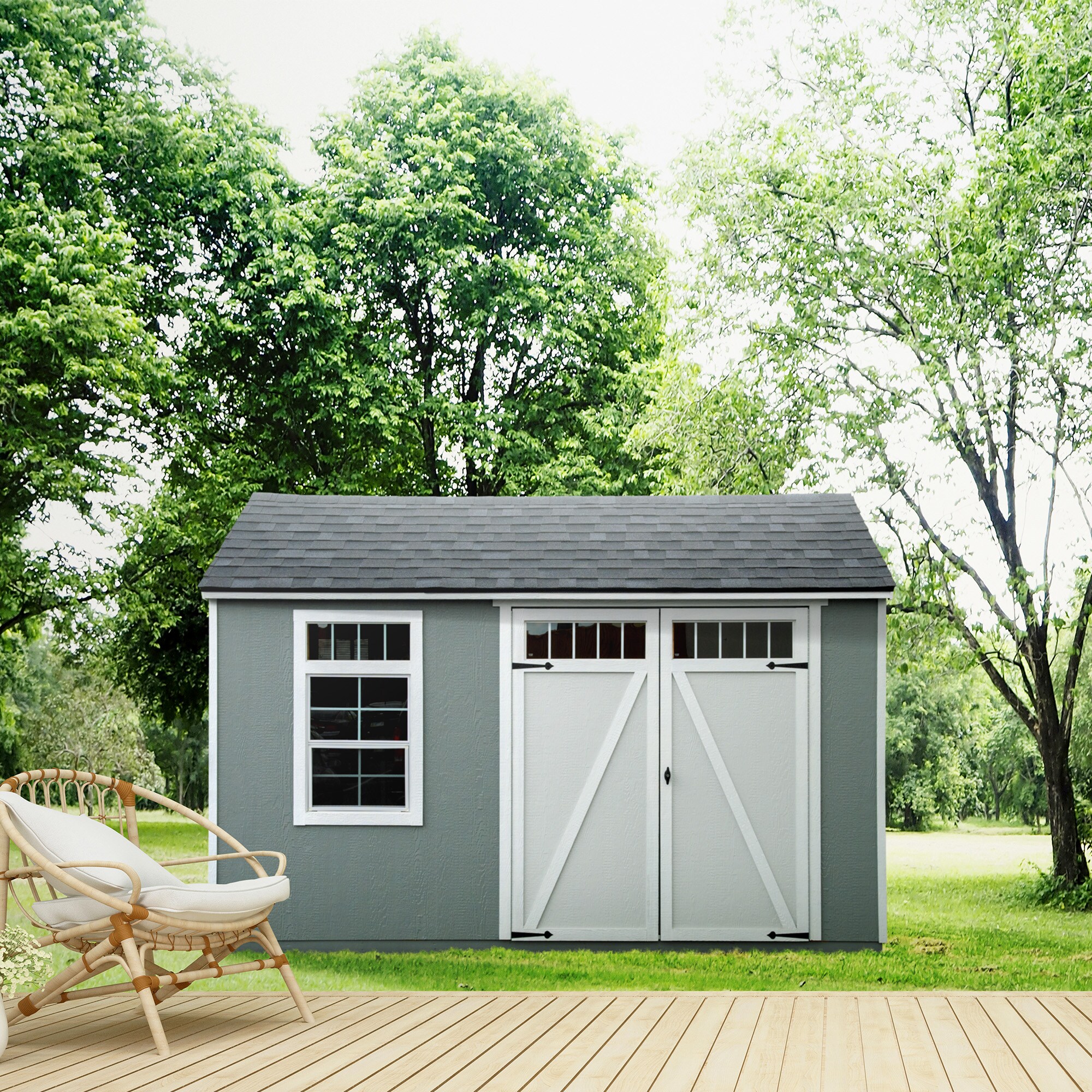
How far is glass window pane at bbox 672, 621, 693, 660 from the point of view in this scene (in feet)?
23.0

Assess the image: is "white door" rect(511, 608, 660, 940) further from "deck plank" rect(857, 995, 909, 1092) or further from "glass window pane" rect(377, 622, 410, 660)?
"deck plank" rect(857, 995, 909, 1092)

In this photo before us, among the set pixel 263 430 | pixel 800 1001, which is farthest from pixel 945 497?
pixel 263 430

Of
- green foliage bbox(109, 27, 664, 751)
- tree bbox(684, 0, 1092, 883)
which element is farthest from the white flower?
green foliage bbox(109, 27, 664, 751)

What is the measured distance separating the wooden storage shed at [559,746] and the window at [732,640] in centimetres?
1

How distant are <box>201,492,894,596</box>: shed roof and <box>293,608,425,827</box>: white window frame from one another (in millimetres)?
190

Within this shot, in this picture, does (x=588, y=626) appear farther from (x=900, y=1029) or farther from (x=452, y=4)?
(x=452, y=4)

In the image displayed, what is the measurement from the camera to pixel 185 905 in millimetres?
4250

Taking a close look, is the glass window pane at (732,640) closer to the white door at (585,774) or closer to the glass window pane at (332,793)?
the white door at (585,774)

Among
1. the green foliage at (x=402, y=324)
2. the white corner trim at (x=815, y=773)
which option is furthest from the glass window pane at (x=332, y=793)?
the green foliage at (x=402, y=324)

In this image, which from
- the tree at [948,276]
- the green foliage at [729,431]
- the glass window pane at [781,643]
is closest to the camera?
the glass window pane at [781,643]

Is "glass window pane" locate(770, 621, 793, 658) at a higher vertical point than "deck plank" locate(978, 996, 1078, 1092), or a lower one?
higher

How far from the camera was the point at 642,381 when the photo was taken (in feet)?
49.6

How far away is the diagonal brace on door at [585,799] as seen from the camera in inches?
270

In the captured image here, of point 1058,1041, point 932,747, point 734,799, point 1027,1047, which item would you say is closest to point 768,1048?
point 1027,1047
